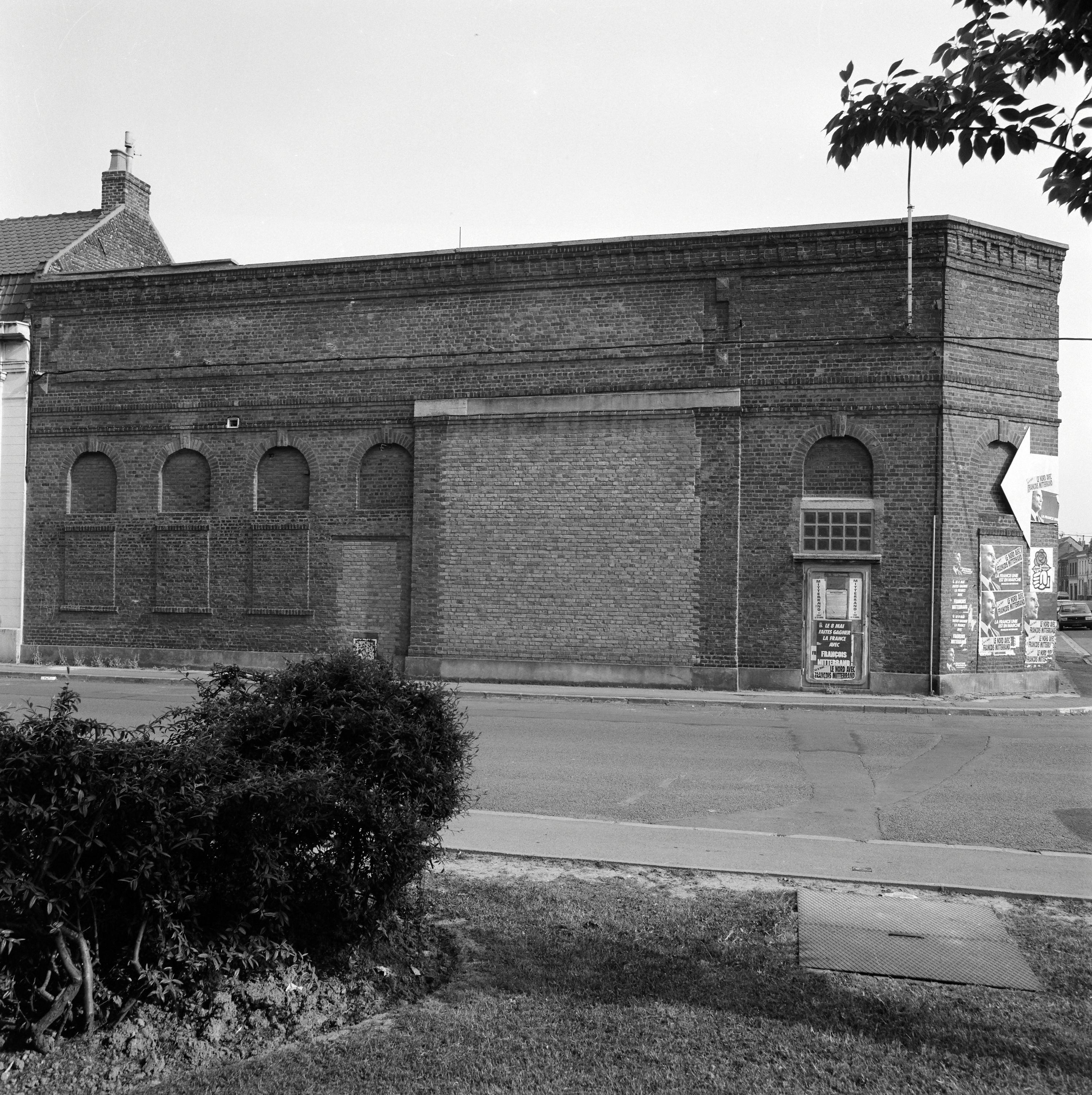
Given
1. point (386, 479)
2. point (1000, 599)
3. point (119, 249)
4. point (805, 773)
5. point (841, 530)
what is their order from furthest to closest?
point (119, 249) → point (386, 479) → point (1000, 599) → point (841, 530) → point (805, 773)

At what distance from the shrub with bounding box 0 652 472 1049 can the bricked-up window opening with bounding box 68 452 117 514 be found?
19.7 metres

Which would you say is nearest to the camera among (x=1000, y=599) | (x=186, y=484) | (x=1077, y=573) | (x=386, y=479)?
(x=1000, y=599)

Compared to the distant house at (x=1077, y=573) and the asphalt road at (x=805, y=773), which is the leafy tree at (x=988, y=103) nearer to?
the asphalt road at (x=805, y=773)

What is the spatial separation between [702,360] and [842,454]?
10.1ft

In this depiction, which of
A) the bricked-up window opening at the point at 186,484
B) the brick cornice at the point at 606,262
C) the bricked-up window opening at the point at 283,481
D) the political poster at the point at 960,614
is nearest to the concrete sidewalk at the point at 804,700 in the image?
the political poster at the point at 960,614

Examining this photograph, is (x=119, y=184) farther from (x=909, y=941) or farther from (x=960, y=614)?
(x=909, y=941)

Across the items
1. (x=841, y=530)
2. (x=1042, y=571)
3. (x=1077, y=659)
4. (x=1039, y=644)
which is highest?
(x=841, y=530)

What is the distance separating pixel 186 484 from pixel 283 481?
2333mm

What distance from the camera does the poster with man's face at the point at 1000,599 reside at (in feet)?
63.5

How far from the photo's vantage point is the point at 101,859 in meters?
4.01

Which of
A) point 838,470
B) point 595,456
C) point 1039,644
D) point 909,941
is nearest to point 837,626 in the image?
point 838,470

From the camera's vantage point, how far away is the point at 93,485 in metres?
23.2

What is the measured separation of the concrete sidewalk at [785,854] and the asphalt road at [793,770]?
0.45 meters

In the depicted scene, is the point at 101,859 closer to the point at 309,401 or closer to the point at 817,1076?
the point at 817,1076
